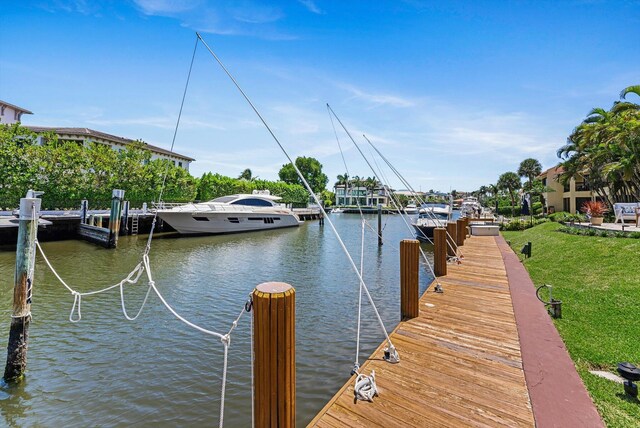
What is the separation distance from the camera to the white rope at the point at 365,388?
371 cm

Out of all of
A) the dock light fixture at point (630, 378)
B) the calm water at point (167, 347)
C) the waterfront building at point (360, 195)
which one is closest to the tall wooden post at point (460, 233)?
the calm water at point (167, 347)

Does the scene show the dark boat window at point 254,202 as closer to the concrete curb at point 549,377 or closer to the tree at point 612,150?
the concrete curb at point 549,377

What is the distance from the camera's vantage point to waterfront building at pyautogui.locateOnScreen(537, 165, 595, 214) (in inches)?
1444

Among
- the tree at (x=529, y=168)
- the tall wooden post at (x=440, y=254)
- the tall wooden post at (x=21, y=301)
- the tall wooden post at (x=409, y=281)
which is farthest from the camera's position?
the tree at (x=529, y=168)

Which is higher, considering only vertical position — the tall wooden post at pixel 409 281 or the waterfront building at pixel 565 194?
the waterfront building at pixel 565 194

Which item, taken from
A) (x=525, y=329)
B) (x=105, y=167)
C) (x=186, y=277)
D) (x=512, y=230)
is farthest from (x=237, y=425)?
(x=105, y=167)

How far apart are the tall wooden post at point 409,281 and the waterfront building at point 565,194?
38254 mm

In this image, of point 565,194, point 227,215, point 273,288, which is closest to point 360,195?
point 565,194

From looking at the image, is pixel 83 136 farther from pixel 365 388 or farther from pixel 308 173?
pixel 308 173

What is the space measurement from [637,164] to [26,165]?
153 feet

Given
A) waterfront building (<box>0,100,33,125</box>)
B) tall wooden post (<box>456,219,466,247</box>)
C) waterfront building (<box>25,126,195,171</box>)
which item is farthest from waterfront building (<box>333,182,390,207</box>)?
tall wooden post (<box>456,219,466,247</box>)

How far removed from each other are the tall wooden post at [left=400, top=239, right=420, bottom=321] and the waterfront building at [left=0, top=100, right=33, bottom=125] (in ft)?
185

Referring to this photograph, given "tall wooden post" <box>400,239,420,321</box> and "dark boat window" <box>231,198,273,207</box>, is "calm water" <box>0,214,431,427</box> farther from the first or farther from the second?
"dark boat window" <box>231,198,273,207</box>

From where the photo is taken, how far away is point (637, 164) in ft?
59.9
